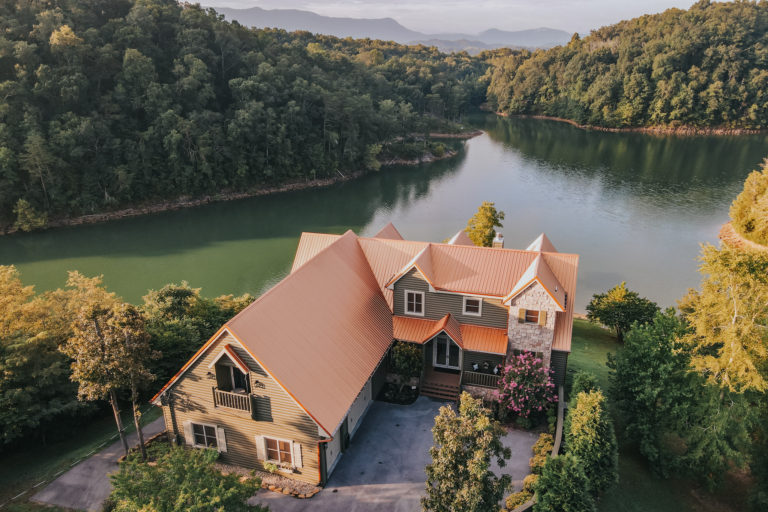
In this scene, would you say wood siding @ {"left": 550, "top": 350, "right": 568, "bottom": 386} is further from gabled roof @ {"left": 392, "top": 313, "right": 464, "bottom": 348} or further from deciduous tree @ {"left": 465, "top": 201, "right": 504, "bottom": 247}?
deciduous tree @ {"left": 465, "top": 201, "right": 504, "bottom": 247}

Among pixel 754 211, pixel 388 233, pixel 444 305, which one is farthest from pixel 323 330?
pixel 754 211

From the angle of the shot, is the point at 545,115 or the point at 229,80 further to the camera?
the point at 545,115

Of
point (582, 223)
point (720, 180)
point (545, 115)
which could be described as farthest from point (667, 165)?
point (545, 115)

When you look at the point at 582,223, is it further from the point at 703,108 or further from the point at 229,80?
the point at 703,108

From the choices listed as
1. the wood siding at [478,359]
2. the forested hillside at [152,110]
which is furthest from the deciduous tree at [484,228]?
the forested hillside at [152,110]

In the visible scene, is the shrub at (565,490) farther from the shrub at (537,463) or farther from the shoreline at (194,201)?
the shoreline at (194,201)

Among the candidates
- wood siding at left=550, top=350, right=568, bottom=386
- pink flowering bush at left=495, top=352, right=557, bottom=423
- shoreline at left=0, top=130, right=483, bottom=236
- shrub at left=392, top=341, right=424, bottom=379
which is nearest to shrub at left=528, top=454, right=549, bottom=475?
pink flowering bush at left=495, top=352, right=557, bottom=423
